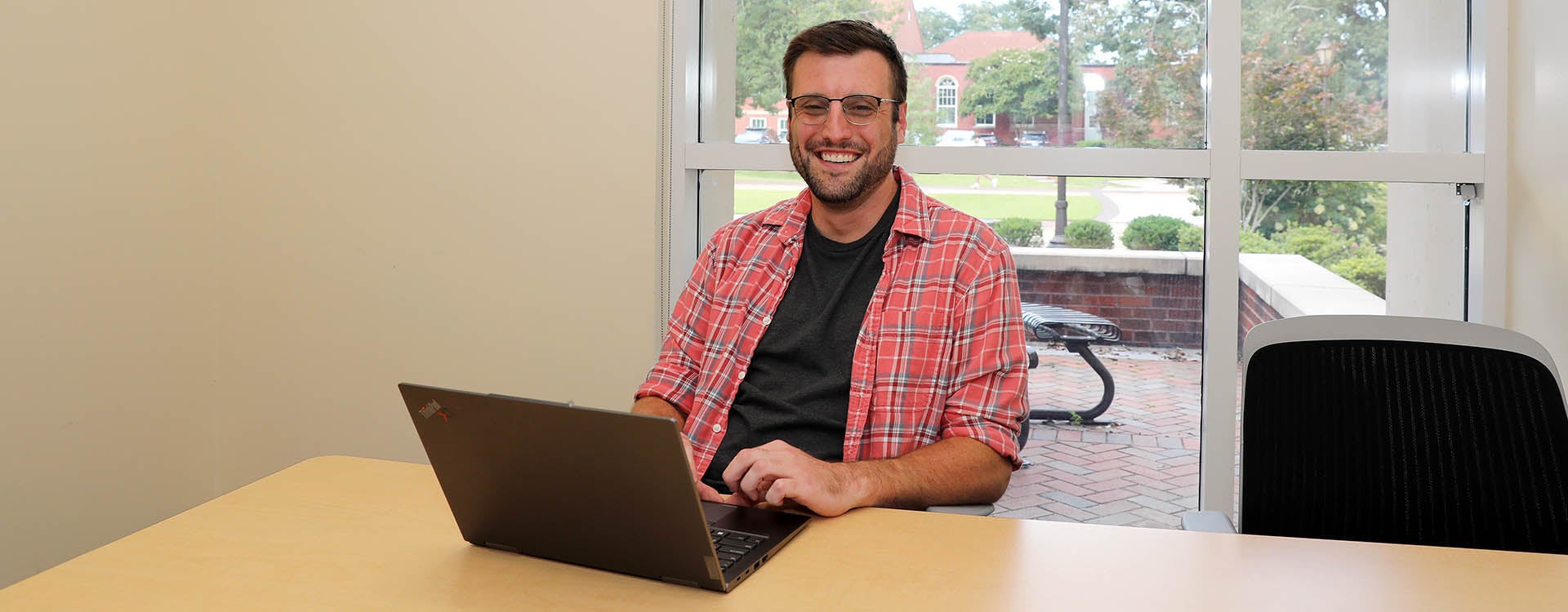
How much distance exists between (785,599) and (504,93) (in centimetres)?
208

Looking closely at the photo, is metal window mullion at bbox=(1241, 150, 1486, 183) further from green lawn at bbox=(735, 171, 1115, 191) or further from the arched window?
the arched window

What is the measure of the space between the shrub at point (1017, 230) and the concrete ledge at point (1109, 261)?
0.9 inches

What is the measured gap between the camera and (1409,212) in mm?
2691

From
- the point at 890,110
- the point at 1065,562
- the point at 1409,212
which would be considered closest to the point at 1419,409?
the point at 1065,562

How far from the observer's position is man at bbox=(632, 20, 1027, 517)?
1.86 metres

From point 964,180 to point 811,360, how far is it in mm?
1033

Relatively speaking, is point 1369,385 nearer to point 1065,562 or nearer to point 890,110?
point 1065,562

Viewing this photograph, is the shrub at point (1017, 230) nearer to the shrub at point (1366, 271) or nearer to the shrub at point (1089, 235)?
the shrub at point (1089, 235)

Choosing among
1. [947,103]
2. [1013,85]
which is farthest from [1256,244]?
[947,103]

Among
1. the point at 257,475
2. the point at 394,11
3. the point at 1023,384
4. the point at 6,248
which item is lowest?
the point at 257,475

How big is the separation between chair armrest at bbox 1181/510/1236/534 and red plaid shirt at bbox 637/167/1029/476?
332mm

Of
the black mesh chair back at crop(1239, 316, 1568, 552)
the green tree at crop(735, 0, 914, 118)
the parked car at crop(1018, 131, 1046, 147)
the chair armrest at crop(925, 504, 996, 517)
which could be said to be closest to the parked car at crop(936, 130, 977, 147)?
the parked car at crop(1018, 131, 1046, 147)

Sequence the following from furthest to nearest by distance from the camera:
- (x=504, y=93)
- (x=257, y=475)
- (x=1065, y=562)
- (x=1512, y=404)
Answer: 1. (x=257, y=475)
2. (x=504, y=93)
3. (x=1512, y=404)
4. (x=1065, y=562)

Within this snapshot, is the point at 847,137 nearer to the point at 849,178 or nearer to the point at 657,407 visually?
the point at 849,178
